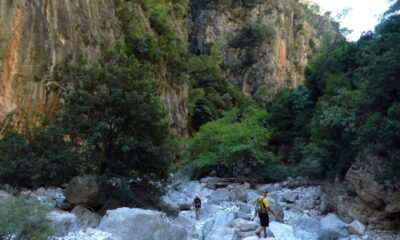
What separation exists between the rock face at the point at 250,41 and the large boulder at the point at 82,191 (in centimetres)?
3929

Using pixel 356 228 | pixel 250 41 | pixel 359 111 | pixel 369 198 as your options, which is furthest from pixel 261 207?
pixel 250 41

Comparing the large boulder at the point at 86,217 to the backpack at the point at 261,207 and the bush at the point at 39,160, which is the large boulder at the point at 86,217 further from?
the backpack at the point at 261,207

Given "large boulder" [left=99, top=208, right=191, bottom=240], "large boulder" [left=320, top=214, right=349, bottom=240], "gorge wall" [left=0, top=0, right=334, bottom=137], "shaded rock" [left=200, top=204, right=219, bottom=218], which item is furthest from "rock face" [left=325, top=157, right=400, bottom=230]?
"gorge wall" [left=0, top=0, right=334, bottom=137]

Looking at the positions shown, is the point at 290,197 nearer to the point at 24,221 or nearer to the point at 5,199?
the point at 5,199

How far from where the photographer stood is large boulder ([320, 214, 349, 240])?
44.1ft

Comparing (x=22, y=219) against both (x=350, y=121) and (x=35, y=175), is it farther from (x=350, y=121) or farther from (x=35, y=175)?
(x=350, y=121)

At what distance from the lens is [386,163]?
47.4 ft

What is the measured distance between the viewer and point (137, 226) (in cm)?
1079

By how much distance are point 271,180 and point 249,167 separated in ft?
5.42

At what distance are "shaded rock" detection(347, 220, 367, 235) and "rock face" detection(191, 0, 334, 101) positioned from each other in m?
37.1

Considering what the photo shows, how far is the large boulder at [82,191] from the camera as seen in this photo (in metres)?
13.2

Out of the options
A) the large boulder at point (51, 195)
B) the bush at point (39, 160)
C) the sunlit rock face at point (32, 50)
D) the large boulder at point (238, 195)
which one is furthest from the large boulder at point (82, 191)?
the large boulder at point (238, 195)

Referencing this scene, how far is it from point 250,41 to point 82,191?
43914mm

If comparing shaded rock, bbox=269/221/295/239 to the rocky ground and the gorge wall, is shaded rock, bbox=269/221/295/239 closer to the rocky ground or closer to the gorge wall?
the rocky ground
